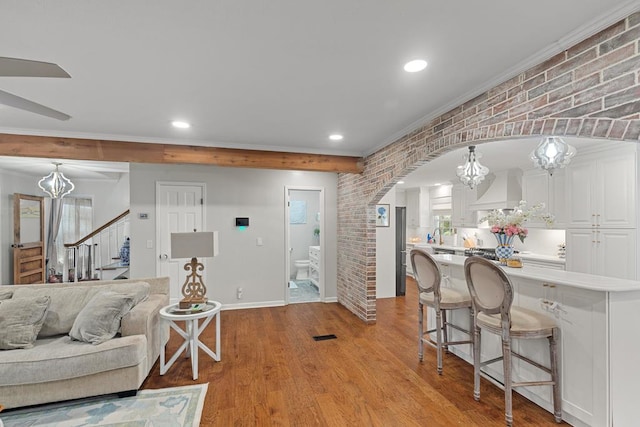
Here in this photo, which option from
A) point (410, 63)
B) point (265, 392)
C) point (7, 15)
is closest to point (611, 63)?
point (410, 63)

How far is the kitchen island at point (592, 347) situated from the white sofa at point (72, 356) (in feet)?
10.7

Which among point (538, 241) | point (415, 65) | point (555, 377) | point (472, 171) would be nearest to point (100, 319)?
point (415, 65)

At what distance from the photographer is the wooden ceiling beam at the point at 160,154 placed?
11.7 ft

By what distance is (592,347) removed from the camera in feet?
6.77

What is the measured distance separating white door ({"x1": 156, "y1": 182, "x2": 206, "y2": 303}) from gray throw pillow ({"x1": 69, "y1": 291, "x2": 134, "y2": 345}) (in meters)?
2.09

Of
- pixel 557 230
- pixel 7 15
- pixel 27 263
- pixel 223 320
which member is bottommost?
pixel 223 320

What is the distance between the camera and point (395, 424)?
2236mm

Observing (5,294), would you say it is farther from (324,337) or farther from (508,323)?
(508,323)

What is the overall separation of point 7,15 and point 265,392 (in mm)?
2972

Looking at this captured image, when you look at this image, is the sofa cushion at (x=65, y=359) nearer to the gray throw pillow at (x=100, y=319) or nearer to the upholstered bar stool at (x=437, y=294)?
the gray throw pillow at (x=100, y=319)

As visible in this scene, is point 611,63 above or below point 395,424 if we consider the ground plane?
above

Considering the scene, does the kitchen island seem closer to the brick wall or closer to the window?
the brick wall

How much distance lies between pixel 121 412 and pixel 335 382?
1.72 meters

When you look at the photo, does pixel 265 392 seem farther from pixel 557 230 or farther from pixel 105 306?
pixel 557 230
